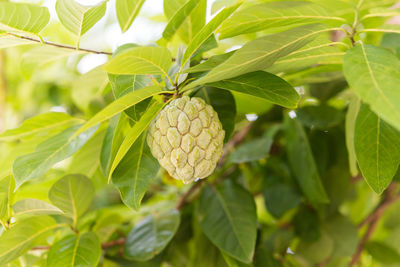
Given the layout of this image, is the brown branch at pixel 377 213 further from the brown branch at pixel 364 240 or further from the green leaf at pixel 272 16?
the green leaf at pixel 272 16

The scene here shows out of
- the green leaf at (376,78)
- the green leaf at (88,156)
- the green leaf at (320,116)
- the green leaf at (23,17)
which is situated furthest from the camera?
the green leaf at (320,116)

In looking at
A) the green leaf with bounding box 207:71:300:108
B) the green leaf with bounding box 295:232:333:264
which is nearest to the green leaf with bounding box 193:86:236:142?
the green leaf with bounding box 207:71:300:108

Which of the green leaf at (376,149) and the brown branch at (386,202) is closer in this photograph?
the green leaf at (376,149)

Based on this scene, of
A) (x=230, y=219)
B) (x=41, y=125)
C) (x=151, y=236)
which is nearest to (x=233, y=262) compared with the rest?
(x=230, y=219)

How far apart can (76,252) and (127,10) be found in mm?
513

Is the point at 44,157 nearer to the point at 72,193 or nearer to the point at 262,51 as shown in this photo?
the point at 72,193

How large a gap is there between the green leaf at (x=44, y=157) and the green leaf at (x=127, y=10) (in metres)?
0.24

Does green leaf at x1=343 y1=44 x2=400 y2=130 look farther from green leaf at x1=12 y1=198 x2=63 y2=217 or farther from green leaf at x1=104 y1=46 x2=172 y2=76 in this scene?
green leaf at x1=12 y1=198 x2=63 y2=217

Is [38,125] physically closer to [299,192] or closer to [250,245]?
[250,245]

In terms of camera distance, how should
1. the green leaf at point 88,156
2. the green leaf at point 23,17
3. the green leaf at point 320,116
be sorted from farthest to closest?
the green leaf at point 320,116 → the green leaf at point 88,156 → the green leaf at point 23,17

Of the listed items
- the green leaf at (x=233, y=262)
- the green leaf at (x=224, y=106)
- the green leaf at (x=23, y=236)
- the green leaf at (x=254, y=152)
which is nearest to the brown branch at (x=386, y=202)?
the green leaf at (x=254, y=152)

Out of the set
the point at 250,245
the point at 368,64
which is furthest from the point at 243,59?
the point at 250,245

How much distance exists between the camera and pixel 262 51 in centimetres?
64

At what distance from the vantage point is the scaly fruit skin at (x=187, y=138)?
72cm
